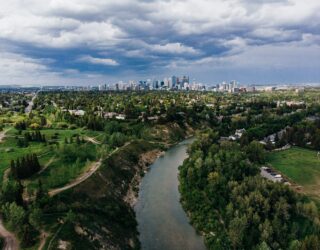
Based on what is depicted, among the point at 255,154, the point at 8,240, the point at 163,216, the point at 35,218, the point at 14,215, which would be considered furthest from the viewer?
the point at 255,154

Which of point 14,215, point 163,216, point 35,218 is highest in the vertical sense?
point 14,215

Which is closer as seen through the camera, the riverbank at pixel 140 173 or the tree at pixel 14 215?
the tree at pixel 14 215

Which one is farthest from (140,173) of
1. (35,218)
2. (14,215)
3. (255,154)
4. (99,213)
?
(14,215)

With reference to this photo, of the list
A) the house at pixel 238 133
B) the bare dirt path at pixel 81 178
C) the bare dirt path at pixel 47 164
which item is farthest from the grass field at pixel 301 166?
the bare dirt path at pixel 47 164

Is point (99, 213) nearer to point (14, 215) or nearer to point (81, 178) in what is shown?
point (81, 178)

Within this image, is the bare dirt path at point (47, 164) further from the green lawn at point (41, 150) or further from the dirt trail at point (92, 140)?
the dirt trail at point (92, 140)
